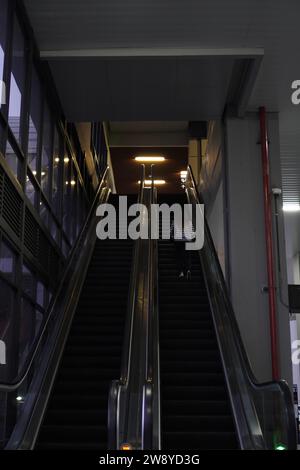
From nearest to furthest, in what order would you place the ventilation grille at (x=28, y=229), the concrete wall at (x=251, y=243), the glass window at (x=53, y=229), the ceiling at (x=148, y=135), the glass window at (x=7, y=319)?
1. the glass window at (x=7, y=319)
2. the ventilation grille at (x=28, y=229)
3. the concrete wall at (x=251, y=243)
4. the glass window at (x=53, y=229)
5. the ceiling at (x=148, y=135)

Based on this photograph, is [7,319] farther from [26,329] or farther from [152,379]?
[152,379]

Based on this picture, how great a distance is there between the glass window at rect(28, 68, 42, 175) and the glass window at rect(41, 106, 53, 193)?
58cm

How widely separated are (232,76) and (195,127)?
21.1 ft

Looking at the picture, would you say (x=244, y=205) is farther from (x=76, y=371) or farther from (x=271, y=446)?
(x=271, y=446)

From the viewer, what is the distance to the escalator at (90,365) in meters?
6.14

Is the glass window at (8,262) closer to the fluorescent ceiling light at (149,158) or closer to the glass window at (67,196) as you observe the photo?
the glass window at (67,196)

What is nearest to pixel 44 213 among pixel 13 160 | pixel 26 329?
pixel 26 329

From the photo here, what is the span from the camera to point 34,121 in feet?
29.2

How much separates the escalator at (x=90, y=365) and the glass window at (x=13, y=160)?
7.47 ft

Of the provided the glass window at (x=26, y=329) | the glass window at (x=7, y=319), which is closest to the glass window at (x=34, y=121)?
the glass window at (x=26, y=329)

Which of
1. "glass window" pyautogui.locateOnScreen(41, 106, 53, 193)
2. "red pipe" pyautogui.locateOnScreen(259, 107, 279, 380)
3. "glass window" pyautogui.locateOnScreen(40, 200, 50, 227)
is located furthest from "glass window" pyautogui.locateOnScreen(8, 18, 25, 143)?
"red pipe" pyautogui.locateOnScreen(259, 107, 279, 380)

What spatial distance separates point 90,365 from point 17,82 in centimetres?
366

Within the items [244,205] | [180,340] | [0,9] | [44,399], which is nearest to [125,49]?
[0,9]

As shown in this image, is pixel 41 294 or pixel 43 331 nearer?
pixel 43 331
